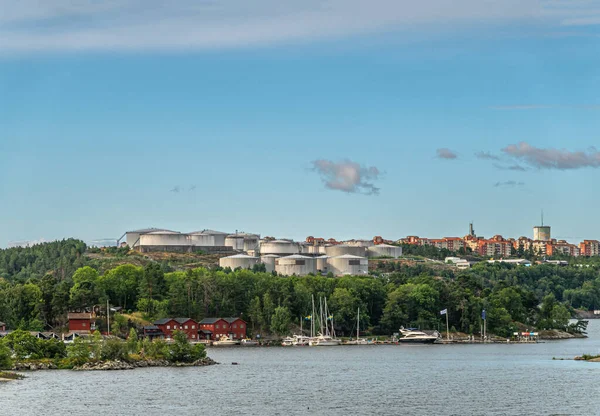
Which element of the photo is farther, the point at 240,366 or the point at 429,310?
the point at 429,310

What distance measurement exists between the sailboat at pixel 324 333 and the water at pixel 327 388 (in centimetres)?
2439

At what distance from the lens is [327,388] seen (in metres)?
78.4

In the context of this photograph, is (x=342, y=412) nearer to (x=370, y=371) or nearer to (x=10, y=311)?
(x=370, y=371)

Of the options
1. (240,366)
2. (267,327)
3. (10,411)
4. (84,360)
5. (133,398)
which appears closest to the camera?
(10,411)

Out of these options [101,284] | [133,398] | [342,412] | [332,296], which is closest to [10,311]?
[101,284]

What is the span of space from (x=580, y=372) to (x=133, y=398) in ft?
128

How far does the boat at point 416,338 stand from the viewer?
13738 cm

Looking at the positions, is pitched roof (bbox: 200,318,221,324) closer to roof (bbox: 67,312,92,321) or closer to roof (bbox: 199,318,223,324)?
roof (bbox: 199,318,223,324)

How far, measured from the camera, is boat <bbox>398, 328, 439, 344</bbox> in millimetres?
137375

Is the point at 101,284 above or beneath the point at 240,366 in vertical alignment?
above

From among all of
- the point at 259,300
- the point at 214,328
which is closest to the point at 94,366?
the point at 214,328

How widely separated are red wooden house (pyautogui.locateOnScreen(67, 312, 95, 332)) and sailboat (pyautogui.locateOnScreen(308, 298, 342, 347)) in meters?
27.0

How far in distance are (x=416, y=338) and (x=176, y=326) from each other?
30363mm

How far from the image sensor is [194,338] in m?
135
